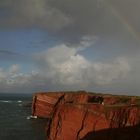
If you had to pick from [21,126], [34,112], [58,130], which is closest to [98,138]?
[58,130]

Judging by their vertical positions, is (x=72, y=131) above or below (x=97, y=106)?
below

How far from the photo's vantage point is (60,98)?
366 ft

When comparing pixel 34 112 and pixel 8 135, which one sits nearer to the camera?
pixel 8 135

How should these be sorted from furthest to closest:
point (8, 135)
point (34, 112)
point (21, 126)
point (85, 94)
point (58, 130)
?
point (34, 112) < point (85, 94) < point (21, 126) < point (8, 135) < point (58, 130)

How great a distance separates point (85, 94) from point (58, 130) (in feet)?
183

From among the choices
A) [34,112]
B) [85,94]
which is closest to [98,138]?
[85,94]

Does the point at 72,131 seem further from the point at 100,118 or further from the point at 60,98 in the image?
the point at 60,98

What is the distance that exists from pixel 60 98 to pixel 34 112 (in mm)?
11151

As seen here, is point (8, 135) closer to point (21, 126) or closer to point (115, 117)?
point (21, 126)

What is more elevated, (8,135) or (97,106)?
(97,106)

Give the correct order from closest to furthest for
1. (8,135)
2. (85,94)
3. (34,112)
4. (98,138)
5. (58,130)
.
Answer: (98,138), (58,130), (8,135), (85,94), (34,112)

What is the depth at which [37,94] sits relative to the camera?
118 meters

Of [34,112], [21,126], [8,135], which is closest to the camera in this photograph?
[8,135]

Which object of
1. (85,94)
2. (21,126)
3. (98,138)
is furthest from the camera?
(85,94)
